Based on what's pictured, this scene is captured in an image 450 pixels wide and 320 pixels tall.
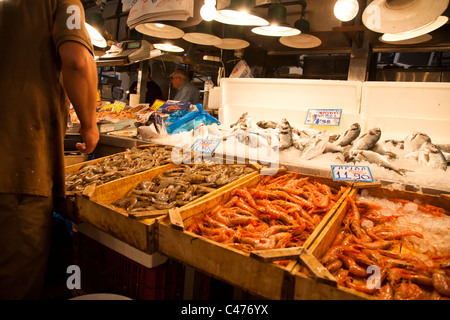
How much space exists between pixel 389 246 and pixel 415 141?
1.76m

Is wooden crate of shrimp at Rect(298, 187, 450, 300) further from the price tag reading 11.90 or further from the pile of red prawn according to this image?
the price tag reading 11.90

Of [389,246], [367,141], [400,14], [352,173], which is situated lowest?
[389,246]

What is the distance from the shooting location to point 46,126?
1.80 metres

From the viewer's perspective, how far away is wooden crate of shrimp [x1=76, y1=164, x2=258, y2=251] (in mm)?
1855

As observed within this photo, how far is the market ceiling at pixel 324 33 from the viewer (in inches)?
169

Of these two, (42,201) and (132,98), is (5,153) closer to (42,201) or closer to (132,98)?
(42,201)

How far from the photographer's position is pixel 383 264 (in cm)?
159

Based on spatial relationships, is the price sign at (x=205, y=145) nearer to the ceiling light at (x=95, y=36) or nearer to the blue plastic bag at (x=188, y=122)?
the blue plastic bag at (x=188, y=122)

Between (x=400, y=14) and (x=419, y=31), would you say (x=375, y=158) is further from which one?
(x=419, y=31)

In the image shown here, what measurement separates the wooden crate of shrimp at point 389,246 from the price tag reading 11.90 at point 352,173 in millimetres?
131

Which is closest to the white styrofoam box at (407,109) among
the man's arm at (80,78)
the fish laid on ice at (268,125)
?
the fish laid on ice at (268,125)

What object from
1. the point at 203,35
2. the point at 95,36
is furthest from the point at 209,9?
the point at 95,36

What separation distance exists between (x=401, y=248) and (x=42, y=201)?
2.37 meters
